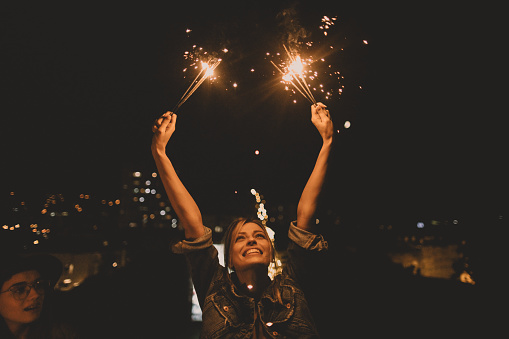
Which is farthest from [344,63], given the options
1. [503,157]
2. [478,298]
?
[478,298]

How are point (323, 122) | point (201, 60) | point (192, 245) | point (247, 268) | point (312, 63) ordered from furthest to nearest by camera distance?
point (312, 63)
point (201, 60)
point (323, 122)
point (247, 268)
point (192, 245)

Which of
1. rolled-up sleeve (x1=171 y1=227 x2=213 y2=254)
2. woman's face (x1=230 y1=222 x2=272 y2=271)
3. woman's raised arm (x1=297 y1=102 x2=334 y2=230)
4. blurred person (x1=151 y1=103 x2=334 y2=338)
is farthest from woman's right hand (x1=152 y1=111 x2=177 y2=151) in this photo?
woman's raised arm (x1=297 y1=102 x2=334 y2=230)

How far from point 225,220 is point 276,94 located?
594 cm

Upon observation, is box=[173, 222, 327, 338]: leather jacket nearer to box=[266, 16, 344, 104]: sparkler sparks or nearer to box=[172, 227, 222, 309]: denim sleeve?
box=[172, 227, 222, 309]: denim sleeve

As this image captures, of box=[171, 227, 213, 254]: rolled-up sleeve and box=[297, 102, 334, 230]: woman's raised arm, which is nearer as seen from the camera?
box=[171, 227, 213, 254]: rolled-up sleeve

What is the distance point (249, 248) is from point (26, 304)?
2023 mm

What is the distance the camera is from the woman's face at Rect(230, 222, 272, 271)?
2.53 meters

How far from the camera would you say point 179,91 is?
3949mm

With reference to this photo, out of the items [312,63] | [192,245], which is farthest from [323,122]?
[192,245]

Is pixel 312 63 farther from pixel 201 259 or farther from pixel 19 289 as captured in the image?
pixel 19 289

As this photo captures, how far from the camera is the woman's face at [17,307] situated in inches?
111

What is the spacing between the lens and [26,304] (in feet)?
9.36

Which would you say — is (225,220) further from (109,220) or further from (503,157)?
(503,157)

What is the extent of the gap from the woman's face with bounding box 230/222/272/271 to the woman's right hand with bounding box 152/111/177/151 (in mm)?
921
